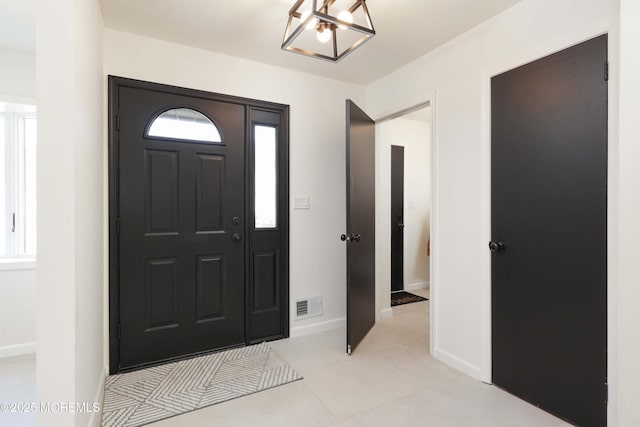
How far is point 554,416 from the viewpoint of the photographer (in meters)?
1.82

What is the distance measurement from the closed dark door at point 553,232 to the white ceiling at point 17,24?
3172mm

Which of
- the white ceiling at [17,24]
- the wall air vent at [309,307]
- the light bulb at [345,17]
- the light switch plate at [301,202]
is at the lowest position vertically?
the wall air vent at [309,307]

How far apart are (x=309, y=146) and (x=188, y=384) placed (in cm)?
220

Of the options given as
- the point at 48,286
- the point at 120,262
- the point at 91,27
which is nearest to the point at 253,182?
the point at 120,262

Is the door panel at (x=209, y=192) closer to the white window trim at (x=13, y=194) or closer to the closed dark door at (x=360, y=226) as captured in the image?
the closed dark door at (x=360, y=226)

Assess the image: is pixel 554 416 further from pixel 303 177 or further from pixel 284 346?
pixel 303 177

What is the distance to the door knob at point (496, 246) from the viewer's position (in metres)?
2.11

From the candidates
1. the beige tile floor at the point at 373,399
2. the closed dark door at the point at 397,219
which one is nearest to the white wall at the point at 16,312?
the beige tile floor at the point at 373,399

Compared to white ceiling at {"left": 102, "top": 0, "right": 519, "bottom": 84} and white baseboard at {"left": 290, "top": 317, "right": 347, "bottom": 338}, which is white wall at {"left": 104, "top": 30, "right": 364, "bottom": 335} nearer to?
white baseboard at {"left": 290, "top": 317, "right": 347, "bottom": 338}

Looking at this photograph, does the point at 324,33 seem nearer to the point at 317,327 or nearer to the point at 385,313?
the point at 317,327

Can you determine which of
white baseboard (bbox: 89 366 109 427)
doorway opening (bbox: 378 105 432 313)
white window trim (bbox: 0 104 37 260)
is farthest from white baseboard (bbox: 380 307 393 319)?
white window trim (bbox: 0 104 37 260)

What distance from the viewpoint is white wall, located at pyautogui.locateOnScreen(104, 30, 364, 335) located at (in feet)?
8.68

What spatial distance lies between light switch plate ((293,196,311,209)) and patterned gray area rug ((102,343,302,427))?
4.31 ft

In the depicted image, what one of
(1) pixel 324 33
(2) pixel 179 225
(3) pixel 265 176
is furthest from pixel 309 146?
(2) pixel 179 225
